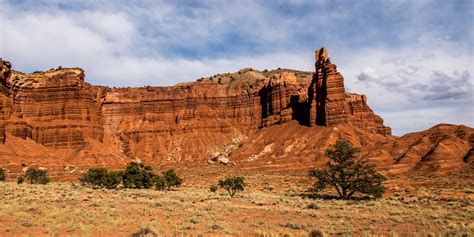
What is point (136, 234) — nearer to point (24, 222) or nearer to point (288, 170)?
point (24, 222)

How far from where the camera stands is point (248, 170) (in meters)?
84.5

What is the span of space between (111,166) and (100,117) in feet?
112

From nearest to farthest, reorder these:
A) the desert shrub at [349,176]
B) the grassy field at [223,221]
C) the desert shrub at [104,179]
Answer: the grassy field at [223,221], the desert shrub at [349,176], the desert shrub at [104,179]

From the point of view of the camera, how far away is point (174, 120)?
433ft

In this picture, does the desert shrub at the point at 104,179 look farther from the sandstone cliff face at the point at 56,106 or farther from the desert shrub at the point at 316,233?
the sandstone cliff face at the point at 56,106

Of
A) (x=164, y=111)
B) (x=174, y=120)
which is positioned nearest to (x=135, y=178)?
(x=174, y=120)

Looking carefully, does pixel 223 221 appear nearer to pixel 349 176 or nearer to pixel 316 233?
pixel 316 233

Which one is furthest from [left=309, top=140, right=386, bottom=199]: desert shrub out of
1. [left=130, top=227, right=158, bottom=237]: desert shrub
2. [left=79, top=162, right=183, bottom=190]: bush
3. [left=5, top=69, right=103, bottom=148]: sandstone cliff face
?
[left=5, top=69, right=103, bottom=148]: sandstone cliff face

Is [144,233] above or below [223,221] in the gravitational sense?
above

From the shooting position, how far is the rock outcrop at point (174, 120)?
95.1 m

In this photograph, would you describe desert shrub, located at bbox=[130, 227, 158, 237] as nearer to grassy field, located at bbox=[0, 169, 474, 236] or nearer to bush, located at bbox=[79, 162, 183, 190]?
grassy field, located at bbox=[0, 169, 474, 236]

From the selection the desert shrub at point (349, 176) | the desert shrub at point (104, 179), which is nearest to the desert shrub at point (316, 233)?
the desert shrub at point (349, 176)

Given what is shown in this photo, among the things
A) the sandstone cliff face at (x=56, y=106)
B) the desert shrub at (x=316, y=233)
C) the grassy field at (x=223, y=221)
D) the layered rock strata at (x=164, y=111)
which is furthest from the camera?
the sandstone cliff face at (x=56, y=106)

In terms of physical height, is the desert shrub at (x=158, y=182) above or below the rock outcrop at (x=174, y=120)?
below
